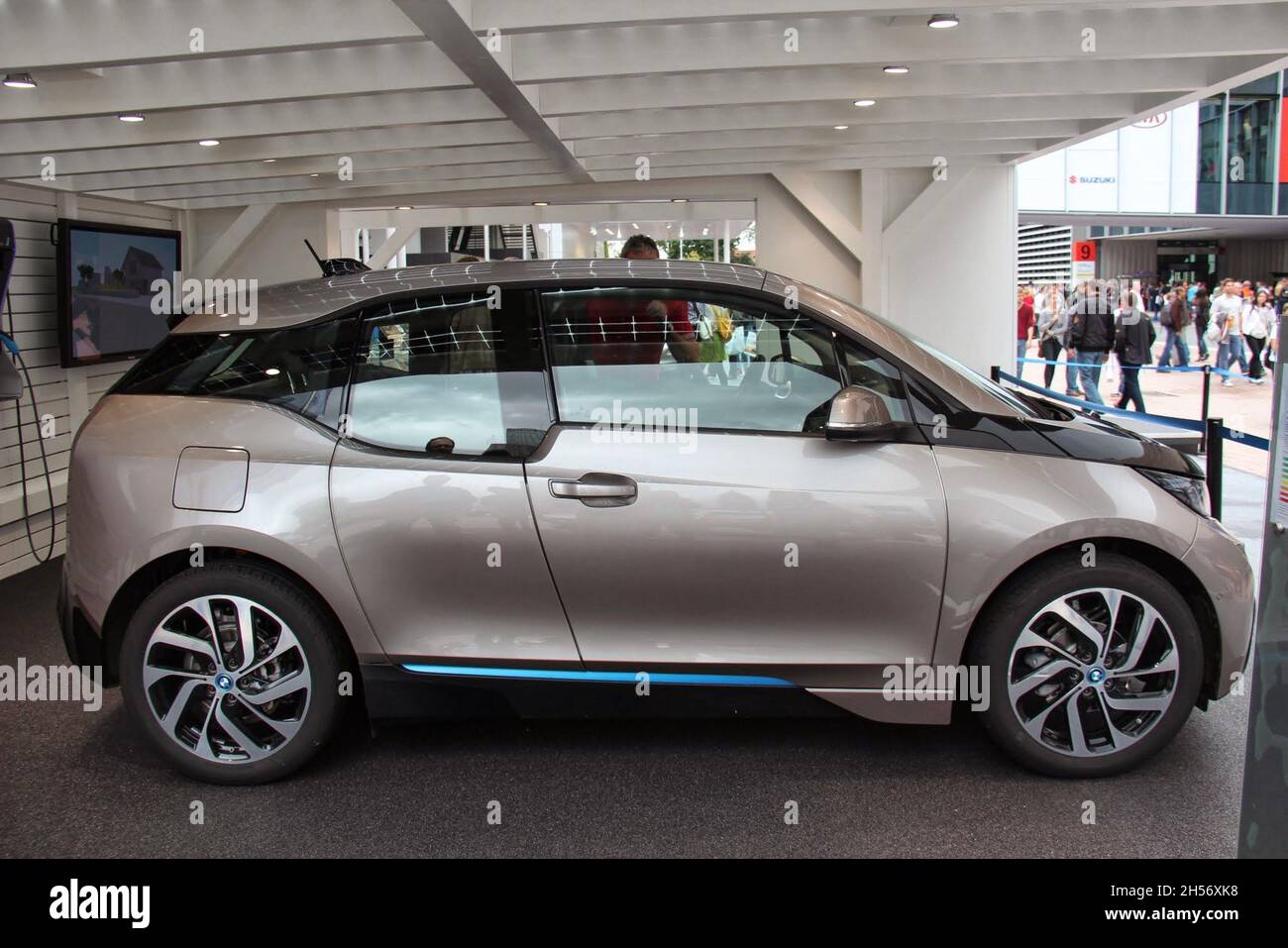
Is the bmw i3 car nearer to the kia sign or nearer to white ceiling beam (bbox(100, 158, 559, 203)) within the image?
white ceiling beam (bbox(100, 158, 559, 203))

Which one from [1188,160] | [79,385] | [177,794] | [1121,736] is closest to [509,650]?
[177,794]

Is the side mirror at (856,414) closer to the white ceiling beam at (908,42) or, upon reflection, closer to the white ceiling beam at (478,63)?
the white ceiling beam at (478,63)

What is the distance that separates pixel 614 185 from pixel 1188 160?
24.1 metres

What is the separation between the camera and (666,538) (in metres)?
3.35

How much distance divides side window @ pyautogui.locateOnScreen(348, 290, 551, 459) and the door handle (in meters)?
0.20

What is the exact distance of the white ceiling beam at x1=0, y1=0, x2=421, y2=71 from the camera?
4.62m

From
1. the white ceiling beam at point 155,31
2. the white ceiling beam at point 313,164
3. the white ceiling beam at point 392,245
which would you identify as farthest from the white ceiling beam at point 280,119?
the white ceiling beam at point 392,245

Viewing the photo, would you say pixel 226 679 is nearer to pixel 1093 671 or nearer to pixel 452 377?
pixel 452 377

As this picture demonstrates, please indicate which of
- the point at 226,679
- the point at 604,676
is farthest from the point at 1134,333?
the point at 226,679

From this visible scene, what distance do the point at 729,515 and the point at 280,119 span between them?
15.7 feet

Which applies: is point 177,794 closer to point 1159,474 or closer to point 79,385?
point 1159,474

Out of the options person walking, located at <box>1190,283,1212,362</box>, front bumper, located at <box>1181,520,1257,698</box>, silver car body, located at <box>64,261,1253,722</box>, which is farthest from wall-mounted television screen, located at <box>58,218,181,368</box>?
person walking, located at <box>1190,283,1212,362</box>

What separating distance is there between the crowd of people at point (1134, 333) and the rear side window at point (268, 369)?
24.6ft

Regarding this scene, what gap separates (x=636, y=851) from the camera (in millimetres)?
3148
